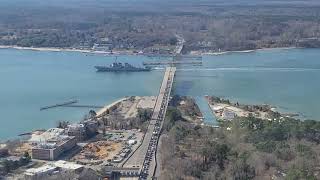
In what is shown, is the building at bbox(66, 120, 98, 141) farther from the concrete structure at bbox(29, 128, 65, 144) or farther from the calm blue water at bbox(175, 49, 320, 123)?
the calm blue water at bbox(175, 49, 320, 123)

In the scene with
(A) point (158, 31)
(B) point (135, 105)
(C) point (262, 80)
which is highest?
(A) point (158, 31)

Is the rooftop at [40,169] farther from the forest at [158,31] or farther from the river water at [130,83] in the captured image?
the forest at [158,31]

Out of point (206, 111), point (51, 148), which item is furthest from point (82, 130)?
point (206, 111)

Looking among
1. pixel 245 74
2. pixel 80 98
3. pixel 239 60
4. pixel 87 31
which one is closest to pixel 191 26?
pixel 87 31

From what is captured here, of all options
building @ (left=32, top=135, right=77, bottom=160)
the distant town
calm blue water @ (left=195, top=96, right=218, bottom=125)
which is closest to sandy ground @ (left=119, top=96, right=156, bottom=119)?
the distant town

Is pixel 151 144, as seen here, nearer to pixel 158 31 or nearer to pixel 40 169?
pixel 40 169

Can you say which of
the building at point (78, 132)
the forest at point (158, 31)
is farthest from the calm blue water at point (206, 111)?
the forest at point (158, 31)
